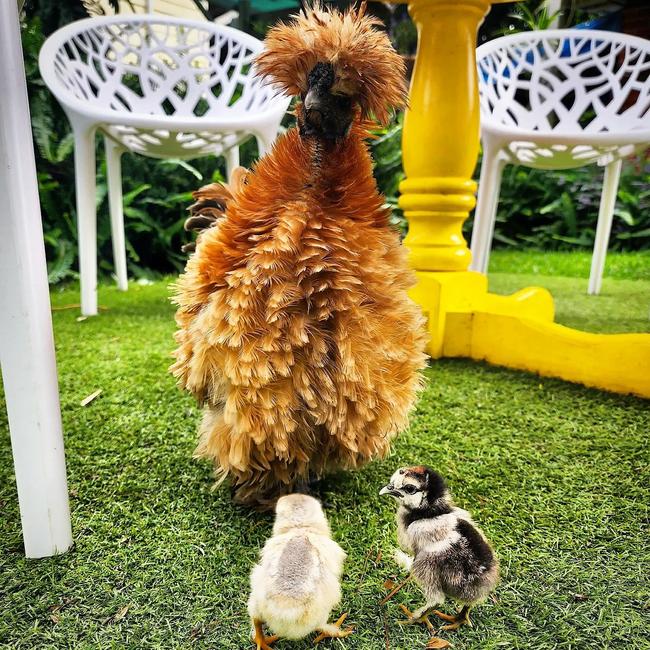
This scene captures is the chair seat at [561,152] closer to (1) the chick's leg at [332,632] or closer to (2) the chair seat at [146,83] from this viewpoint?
(2) the chair seat at [146,83]

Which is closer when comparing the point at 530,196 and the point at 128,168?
the point at 128,168

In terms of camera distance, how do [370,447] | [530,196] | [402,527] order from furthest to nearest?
[530,196] → [370,447] → [402,527]

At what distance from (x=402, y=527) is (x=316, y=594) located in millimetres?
197

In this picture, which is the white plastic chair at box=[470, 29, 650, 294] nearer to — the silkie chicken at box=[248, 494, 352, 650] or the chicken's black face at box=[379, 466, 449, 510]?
the chicken's black face at box=[379, 466, 449, 510]

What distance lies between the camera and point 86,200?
2084 mm

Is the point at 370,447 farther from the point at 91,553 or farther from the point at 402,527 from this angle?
the point at 91,553

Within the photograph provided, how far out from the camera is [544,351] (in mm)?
1604

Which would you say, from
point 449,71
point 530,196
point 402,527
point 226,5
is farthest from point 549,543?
point 530,196

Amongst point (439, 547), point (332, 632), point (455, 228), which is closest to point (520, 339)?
point (455, 228)

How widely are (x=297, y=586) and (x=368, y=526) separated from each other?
12.6 inches

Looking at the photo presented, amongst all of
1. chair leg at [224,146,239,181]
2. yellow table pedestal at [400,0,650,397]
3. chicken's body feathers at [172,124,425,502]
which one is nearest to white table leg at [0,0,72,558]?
chicken's body feathers at [172,124,425,502]

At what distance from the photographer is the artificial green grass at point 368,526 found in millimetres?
704

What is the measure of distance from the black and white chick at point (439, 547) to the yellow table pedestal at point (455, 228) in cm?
97

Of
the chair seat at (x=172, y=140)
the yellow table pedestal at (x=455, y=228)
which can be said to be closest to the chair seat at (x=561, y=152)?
the yellow table pedestal at (x=455, y=228)
